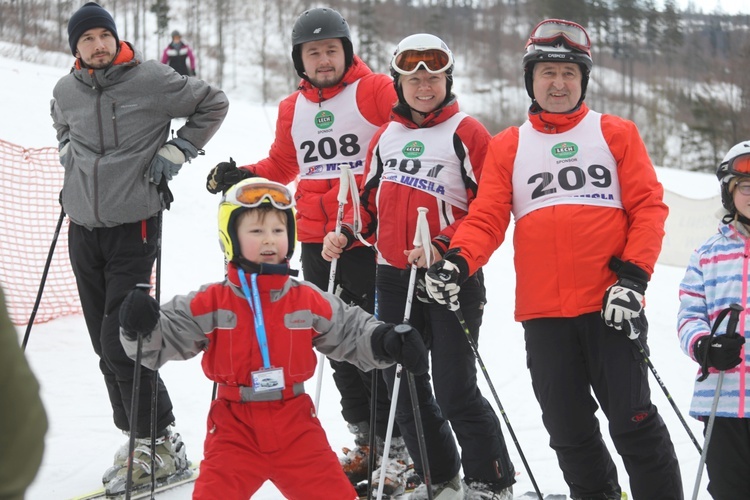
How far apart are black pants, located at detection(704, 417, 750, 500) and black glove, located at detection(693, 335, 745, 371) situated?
27 cm

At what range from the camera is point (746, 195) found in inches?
133

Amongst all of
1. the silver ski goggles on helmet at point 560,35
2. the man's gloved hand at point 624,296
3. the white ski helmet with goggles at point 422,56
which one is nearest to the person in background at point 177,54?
the white ski helmet with goggles at point 422,56

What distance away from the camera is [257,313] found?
3141 mm

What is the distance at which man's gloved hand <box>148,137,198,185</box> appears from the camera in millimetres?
4234

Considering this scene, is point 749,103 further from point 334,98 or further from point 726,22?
point 726,22

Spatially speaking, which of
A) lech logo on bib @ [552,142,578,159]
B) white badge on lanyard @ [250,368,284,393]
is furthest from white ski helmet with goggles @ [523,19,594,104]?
white badge on lanyard @ [250,368,284,393]

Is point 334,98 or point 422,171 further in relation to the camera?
point 334,98

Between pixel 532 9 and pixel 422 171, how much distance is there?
63.4 meters

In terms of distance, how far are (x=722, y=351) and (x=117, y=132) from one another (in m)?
3.02

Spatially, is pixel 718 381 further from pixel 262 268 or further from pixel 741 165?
pixel 262 268

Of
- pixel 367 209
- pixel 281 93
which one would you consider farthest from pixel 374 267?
pixel 281 93

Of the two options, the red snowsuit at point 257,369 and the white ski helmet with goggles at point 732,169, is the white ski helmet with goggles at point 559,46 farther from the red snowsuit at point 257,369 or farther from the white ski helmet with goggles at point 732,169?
the red snowsuit at point 257,369

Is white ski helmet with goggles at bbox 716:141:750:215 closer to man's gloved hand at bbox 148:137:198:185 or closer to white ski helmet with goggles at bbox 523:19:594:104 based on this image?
white ski helmet with goggles at bbox 523:19:594:104

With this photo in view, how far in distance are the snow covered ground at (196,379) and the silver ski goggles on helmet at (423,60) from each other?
2211 mm
